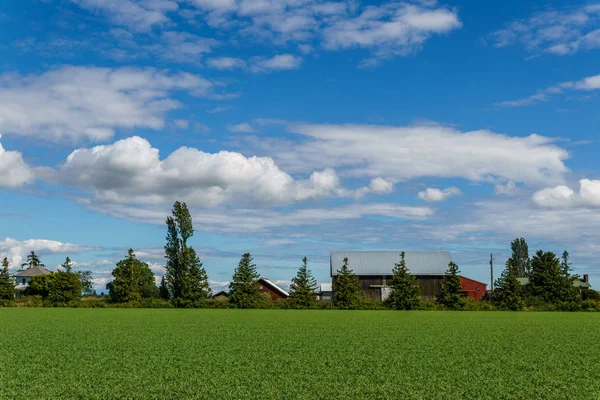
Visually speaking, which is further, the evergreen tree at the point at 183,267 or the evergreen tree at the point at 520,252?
the evergreen tree at the point at 520,252

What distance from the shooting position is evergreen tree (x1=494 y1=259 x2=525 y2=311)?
2426 inches

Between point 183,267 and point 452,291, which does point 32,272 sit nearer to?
point 183,267

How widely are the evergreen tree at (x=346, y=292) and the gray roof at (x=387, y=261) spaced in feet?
43.3

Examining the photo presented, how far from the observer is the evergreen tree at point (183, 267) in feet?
210

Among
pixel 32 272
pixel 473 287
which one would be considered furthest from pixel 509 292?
pixel 32 272

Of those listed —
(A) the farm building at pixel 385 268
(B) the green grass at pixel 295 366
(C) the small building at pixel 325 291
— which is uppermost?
(A) the farm building at pixel 385 268

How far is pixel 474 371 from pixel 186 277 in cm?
5249

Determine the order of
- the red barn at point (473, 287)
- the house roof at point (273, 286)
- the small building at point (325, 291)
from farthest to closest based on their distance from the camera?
1. the small building at point (325, 291)
2. the house roof at point (273, 286)
3. the red barn at point (473, 287)

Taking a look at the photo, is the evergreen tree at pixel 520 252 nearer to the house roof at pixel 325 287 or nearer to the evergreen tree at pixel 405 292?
the house roof at pixel 325 287

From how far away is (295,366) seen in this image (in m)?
15.6

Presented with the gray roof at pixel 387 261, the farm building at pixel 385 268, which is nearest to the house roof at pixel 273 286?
the farm building at pixel 385 268

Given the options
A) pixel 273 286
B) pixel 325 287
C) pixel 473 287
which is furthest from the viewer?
pixel 325 287

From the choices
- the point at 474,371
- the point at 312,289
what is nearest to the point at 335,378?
the point at 474,371

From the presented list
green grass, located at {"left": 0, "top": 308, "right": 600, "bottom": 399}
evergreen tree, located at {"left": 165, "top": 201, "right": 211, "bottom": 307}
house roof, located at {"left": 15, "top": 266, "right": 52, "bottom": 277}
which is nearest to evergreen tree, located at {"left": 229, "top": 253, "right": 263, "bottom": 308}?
evergreen tree, located at {"left": 165, "top": 201, "right": 211, "bottom": 307}
